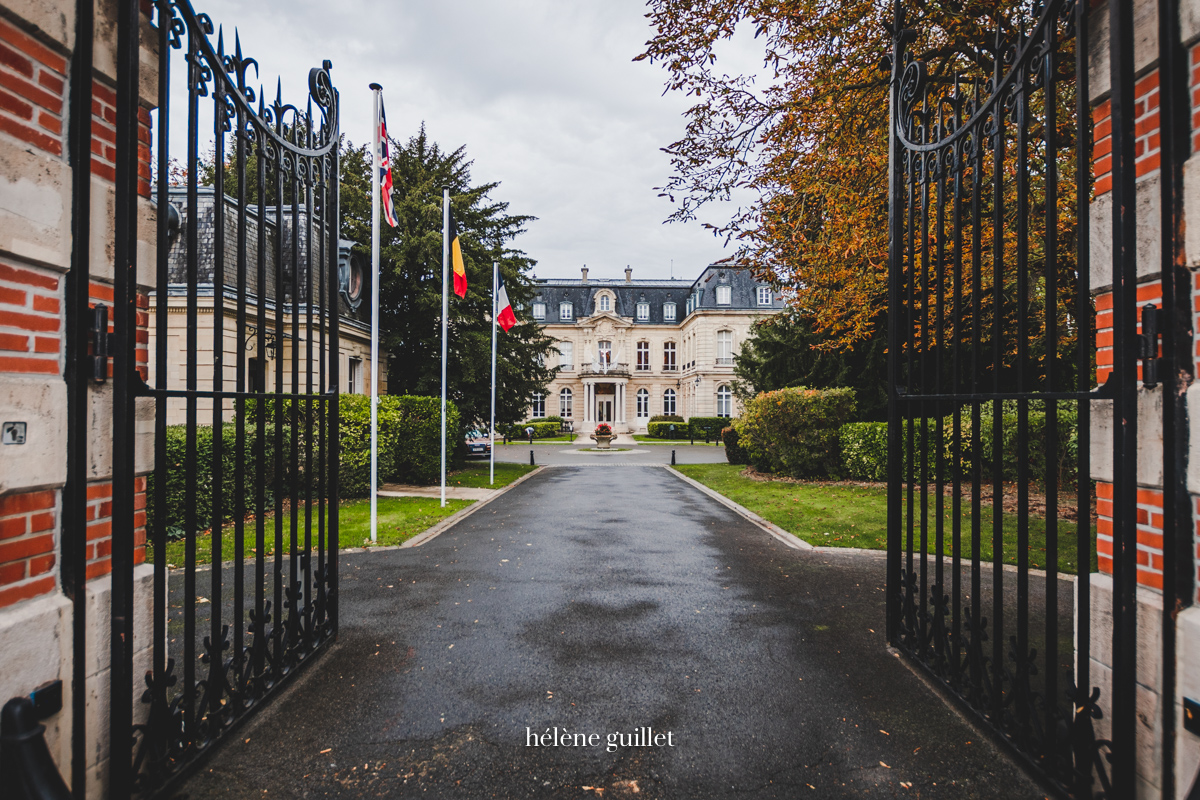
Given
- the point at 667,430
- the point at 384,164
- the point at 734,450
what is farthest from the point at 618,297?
the point at 384,164

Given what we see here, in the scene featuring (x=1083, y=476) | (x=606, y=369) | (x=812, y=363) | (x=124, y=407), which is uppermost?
(x=606, y=369)

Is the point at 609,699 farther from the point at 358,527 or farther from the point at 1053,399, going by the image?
the point at 358,527

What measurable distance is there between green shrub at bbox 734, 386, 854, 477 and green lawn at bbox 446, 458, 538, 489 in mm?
6780

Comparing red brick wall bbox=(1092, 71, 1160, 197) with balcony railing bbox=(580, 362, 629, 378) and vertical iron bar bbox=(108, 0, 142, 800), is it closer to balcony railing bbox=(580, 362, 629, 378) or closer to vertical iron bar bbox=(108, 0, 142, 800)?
vertical iron bar bbox=(108, 0, 142, 800)

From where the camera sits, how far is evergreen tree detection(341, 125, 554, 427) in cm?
1683

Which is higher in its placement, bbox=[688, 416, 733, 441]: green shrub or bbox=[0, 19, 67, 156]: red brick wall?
bbox=[0, 19, 67, 156]: red brick wall

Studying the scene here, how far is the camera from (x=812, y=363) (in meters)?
19.4

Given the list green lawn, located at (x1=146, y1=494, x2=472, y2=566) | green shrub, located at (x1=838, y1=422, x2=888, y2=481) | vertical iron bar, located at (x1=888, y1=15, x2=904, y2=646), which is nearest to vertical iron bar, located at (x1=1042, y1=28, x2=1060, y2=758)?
vertical iron bar, located at (x1=888, y1=15, x2=904, y2=646)

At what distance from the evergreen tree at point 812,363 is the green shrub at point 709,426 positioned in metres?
16.5

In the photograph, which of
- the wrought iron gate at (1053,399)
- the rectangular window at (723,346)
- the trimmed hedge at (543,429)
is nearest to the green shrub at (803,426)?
the wrought iron gate at (1053,399)

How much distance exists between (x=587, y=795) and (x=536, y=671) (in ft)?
4.01

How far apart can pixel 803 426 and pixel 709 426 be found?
75.5 feet

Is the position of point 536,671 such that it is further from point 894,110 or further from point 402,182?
point 402,182

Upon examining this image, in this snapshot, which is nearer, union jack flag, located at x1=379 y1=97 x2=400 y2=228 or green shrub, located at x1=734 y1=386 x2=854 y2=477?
union jack flag, located at x1=379 y1=97 x2=400 y2=228
